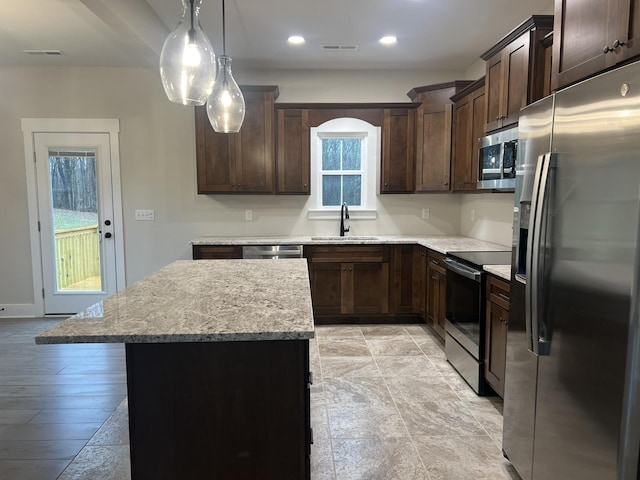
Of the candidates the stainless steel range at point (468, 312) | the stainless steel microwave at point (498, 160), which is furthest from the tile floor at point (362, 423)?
the stainless steel microwave at point (498, 160)

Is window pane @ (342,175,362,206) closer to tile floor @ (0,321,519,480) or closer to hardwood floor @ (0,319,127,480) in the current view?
tile floor @ (0,321,519,480)

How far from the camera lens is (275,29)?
11.7 feet

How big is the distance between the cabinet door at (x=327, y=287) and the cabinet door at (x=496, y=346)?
181 cm

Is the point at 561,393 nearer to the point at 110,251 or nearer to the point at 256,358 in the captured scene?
the point at 256,358

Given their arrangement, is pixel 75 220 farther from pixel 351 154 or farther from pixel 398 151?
pixel 398 151

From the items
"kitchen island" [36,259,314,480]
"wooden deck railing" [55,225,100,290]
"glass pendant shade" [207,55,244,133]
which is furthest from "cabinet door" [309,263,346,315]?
"kitchen island" [36,259,314,480]

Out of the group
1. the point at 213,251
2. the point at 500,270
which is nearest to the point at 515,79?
the point at 500,270

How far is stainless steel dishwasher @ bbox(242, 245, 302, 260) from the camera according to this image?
420 cm

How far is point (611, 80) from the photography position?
4.33 ft

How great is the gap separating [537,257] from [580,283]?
21 cm

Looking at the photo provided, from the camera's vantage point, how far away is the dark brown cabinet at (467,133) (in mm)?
3523

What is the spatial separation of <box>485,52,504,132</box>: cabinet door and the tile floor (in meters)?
1.95

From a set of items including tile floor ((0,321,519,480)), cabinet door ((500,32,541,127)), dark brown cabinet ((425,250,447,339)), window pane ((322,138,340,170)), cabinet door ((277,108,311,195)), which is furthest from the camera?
window pane ((322,138,340,170))

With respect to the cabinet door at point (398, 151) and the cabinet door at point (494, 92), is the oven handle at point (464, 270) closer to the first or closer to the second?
the cabinet door at point (494, 92)
